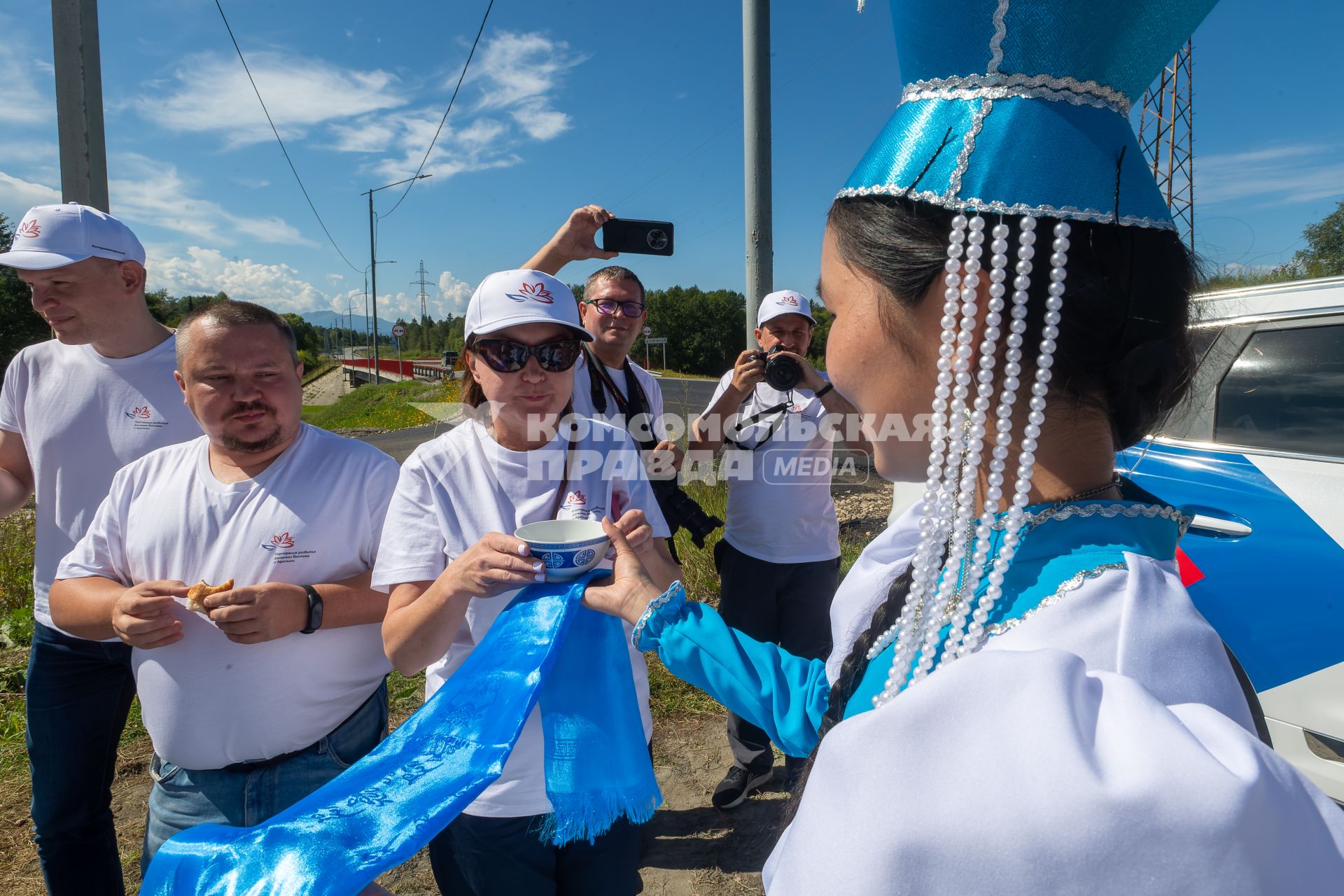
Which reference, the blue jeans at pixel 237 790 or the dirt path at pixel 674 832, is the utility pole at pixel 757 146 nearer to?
the dirt path at pixel 674 832

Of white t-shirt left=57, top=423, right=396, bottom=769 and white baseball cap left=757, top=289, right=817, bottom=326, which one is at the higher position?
white baseball cap left=757, top=289, right=817, bottom=326

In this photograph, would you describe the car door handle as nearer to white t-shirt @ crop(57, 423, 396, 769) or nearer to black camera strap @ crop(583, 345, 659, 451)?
black camera strap @ crop(583, 345, 659, 451)

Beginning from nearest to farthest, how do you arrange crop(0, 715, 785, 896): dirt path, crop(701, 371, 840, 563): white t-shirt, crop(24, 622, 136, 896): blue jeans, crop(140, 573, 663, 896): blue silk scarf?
crop(140, 573, 663, 896): blue silk scarf
crop(24, 622, 136, 896): blue jeans
crop(0, 715, 785, 896): dirt path
crop(701, 371, 840, 563): white t-shirt

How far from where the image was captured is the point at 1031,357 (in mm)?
A: 933

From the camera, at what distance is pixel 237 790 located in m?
1.86

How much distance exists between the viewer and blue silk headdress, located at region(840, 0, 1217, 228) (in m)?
0.87

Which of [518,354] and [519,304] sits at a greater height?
[519,304]

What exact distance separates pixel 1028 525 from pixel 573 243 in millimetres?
2687

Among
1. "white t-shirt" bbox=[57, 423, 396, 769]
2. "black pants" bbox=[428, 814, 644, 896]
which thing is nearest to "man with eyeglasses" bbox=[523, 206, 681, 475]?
"white t-shirt" bbox=[57, 423, 396, 769]

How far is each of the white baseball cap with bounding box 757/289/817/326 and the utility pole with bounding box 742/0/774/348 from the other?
3.34 feet

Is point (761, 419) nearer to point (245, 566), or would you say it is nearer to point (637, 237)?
point (637, 237)

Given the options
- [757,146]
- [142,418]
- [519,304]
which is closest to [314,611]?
[519,304]

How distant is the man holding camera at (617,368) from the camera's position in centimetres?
313

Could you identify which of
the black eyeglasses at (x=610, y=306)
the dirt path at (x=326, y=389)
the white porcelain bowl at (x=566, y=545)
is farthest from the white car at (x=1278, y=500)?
the dirt path at (x=326, y=389)
